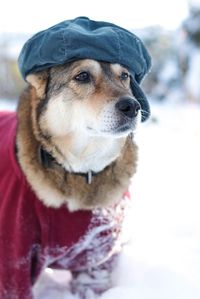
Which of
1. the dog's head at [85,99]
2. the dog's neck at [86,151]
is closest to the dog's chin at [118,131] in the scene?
the dog's head at [85,99]

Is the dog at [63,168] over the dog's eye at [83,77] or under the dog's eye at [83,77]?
under

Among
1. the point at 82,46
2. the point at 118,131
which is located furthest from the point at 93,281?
the point at 82,46

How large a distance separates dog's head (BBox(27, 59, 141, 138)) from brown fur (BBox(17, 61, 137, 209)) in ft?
0.12

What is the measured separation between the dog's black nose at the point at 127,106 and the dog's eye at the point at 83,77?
230 mm

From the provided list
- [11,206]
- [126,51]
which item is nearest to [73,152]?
[11,206]

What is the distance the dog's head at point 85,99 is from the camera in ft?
7.61

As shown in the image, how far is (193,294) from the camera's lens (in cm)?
237

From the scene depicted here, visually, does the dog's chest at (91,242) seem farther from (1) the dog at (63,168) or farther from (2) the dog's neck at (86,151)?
(2) the dog's neck at (86,151)

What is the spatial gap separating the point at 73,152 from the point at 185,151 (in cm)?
252

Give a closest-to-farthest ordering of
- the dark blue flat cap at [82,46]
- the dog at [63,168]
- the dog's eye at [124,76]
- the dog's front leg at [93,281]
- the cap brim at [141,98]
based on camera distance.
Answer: the dark blue flat cap at [82,46]
the dog at [63,168]
the dog's eye at [124,76]
the cap brim at [141,98]
the dog's front leg at [93,281]

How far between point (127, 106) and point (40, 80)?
466 mm

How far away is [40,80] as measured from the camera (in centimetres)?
246

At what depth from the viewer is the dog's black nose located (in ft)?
7.48

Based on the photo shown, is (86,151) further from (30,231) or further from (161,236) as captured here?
(161,236)
